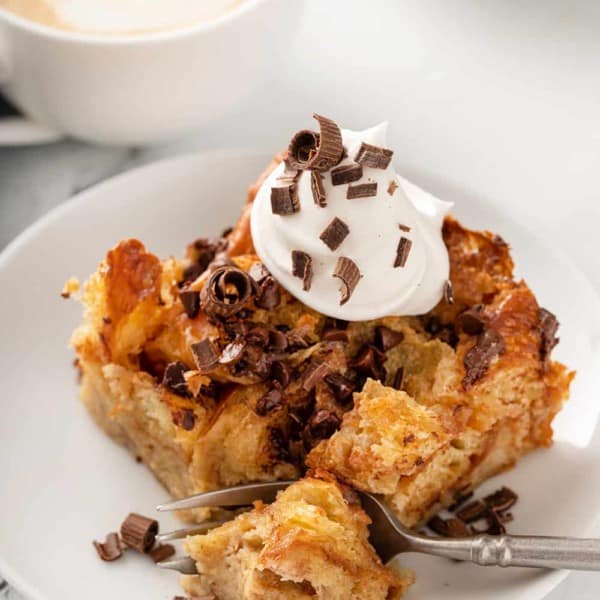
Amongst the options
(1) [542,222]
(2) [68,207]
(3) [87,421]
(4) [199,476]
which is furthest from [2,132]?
(1) [542,222]

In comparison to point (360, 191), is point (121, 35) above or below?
above

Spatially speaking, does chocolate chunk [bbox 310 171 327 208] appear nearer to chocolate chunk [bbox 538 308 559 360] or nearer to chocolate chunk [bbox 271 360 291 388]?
chocolate chunk [bbox 271 360 291 388]

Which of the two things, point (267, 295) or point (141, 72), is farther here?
point (141, 72)

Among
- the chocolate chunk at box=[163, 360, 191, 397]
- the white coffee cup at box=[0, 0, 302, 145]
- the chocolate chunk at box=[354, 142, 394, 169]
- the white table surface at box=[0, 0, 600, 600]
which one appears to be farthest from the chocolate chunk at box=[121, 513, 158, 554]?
the white coffee cup at box=[0, 0, 302, 145]

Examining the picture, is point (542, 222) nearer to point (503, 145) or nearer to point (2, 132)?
point (503, 145)

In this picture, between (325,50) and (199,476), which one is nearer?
(199,476)

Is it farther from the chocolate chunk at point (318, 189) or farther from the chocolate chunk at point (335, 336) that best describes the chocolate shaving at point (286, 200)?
the chocolate chunk at point (335, 336)

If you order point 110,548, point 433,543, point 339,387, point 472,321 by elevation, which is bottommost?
point 110,548

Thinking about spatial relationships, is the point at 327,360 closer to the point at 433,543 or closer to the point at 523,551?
the point at 433,543

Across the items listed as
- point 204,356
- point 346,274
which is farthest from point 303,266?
point 204,356
